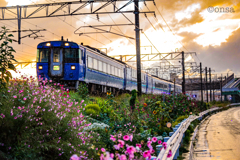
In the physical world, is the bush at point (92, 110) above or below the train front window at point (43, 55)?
below

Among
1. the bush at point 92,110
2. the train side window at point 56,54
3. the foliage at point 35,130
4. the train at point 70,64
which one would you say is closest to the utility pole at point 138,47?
the train at point 70,64

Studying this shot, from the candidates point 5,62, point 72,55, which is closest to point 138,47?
point 72,55

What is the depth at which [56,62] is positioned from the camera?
19.0m

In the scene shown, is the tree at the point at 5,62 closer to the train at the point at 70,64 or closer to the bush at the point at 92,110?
the bush at the point at 92,110

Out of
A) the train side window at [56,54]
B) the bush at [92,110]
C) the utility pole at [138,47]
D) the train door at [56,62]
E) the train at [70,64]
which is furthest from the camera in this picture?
the train side window at [56,54]

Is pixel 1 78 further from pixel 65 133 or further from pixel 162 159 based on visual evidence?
pixel 162 159

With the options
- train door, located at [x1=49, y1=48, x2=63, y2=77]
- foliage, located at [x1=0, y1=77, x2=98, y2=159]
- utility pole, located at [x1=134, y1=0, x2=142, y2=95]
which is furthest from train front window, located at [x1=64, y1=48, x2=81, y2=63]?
foliage, located at [x1=0, y1=77, x2=98, y2=159]

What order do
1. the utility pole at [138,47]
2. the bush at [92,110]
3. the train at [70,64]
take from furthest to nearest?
the train at [70,64]
the utility pole at [138,47]
the bush at [92,110]

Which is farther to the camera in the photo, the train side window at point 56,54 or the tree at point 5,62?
the train side window at point 56,54

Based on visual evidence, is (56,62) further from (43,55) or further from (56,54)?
(43,55)

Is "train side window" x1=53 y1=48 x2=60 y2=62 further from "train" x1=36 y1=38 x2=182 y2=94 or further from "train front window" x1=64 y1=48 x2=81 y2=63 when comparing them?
"train front window" x1=64 y1=48 x2=81 y2=63

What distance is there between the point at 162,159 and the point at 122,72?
24.6m

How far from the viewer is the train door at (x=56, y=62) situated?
18.9 meters

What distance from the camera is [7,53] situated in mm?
5188
